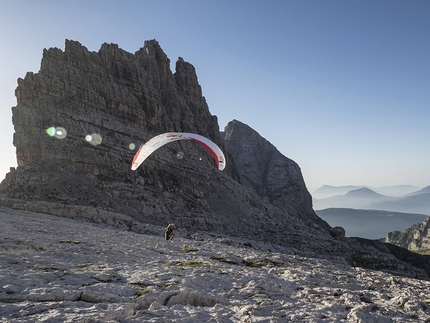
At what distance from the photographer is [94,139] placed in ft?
185

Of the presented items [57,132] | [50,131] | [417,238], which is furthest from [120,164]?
[417,238]

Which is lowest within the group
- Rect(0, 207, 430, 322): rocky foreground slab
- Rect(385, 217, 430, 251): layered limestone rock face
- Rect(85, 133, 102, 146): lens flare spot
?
Rect(385, 217, 430, 251): layered limestone rock face

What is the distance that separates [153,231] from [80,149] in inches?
1012

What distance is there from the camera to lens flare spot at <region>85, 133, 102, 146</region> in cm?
5520

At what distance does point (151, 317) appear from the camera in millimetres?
6504

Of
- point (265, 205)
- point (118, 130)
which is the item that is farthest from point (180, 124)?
point (265, 205)

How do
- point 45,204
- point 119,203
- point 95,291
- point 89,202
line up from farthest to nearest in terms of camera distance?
point 119,203, point 89,202, point 45,204, point 95,291

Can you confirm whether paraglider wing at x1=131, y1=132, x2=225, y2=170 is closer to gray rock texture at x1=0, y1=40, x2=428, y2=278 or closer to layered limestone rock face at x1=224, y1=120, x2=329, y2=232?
gray rock texture at x1=0, y1=40, x2=428, y2=278

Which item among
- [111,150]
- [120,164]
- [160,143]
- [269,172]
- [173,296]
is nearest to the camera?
[173,296]

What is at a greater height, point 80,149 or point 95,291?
point 80,149

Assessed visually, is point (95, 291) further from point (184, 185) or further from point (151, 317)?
point (184, 185)

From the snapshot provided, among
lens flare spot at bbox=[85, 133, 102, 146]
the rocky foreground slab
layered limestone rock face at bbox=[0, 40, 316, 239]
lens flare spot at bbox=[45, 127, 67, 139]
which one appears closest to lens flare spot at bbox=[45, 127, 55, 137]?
lens flare spot at bbox=[45, 127, 67, 139]

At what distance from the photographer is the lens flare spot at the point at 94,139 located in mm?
55197

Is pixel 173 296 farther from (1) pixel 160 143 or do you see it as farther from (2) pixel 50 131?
(2) pixel 50 131
